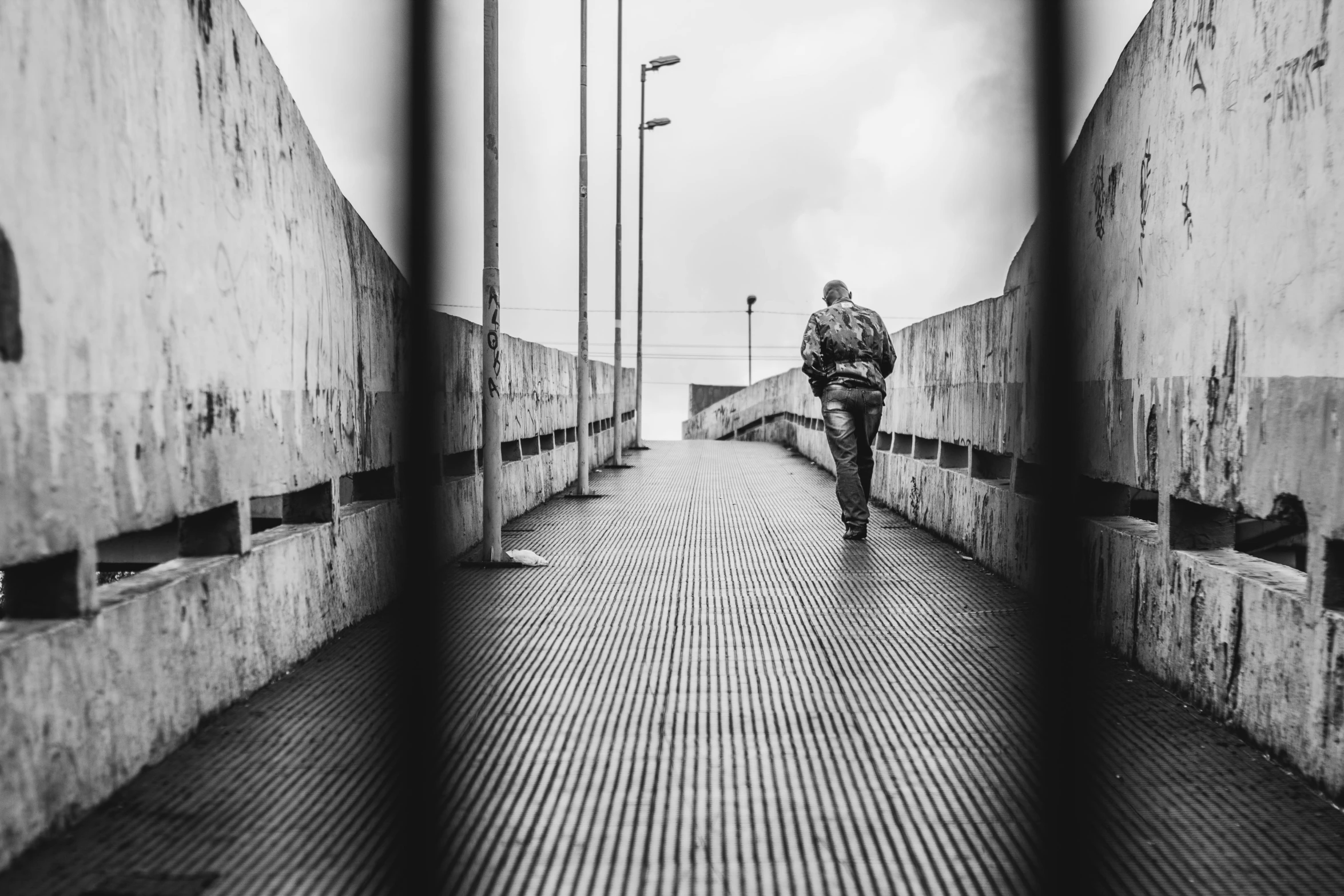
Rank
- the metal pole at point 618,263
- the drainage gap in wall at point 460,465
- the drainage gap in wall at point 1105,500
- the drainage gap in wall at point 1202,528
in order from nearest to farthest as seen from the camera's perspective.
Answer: the drainage gap in wall at point 1202,528 → the drainage gap in wall at point 1105,500 → the drainage gap in wall at point 460,465 → the metal pole at point 618,263

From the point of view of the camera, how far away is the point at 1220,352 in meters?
5.27

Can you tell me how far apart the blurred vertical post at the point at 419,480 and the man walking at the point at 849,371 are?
460 centimetres

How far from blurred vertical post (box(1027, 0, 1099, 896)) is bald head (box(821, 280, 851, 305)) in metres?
3.75

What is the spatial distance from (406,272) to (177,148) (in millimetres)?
2121

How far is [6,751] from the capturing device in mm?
3473

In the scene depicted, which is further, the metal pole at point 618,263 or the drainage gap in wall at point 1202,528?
the metal pole at point 618,263

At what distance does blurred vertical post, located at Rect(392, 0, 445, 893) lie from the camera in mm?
2980

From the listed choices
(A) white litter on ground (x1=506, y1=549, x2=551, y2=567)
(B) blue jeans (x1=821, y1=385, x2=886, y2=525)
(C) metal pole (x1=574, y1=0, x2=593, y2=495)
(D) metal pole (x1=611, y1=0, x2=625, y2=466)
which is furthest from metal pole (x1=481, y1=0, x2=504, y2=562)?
(D) metal pole (x1=611, y1=0, x2=625, y2=466)

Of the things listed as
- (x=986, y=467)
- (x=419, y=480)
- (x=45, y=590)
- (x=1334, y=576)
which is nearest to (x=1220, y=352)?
(x=1334, y=576)

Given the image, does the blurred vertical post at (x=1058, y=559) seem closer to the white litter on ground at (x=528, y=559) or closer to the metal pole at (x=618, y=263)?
the white litter on ground at (x=528, y=559)

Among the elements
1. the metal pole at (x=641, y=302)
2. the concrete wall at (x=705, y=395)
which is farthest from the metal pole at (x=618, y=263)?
the concrete wall at (x=705, y=395)

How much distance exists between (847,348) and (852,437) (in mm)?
761

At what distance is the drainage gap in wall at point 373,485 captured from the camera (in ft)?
27.8

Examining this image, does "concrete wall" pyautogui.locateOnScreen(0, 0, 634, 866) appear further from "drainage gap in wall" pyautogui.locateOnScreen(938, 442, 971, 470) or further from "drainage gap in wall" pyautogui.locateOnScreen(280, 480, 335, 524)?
"drainage gap in wall" pyautogui.locateOnScreen(938, 442, 971, 470)
